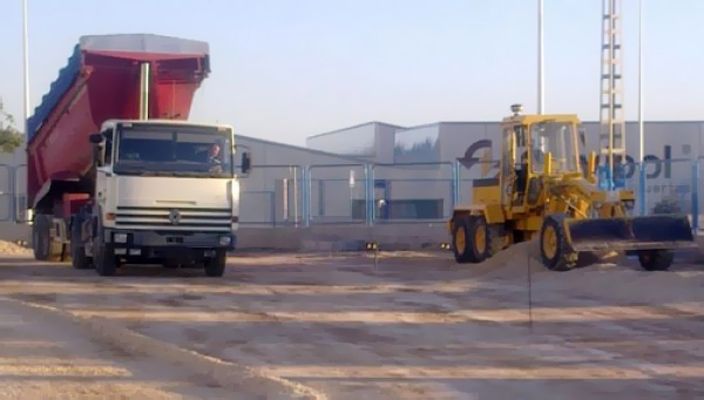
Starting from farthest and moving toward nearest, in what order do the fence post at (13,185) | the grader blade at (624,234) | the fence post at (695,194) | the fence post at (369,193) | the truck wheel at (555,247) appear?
the fence post at (13,185)
the fence post at (369,193)
the fence post at (695,194)
the truck wheel at (555,247)
the grader blade at (624,234)

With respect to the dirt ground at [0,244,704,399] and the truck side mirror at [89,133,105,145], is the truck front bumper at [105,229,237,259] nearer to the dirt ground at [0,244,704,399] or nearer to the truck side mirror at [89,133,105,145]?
the dirt ground at [0,244,704,399]

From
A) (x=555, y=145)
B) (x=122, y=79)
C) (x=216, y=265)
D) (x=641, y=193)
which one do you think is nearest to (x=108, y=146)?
(x=122, y=79)

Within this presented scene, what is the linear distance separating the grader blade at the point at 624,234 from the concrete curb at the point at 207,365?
10.4 meters

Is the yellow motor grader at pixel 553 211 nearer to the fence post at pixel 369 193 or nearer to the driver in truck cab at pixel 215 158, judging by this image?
the driver in truck cab at pixel 215 158

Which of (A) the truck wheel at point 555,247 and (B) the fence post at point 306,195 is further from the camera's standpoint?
Answer: (B) the fence post at point 306,195

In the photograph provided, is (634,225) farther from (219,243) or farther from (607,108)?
(607,108)

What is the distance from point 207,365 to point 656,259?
14.7 m

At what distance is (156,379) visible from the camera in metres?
11.8

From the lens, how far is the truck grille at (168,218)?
22922mm

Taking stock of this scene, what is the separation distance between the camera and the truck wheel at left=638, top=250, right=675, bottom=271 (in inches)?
976

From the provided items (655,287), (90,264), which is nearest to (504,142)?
(655,287)

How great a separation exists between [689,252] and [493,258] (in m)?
5.39

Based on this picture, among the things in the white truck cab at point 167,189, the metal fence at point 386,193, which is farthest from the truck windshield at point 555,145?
the metal fence at point 386,193

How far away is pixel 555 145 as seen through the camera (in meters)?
26.6
